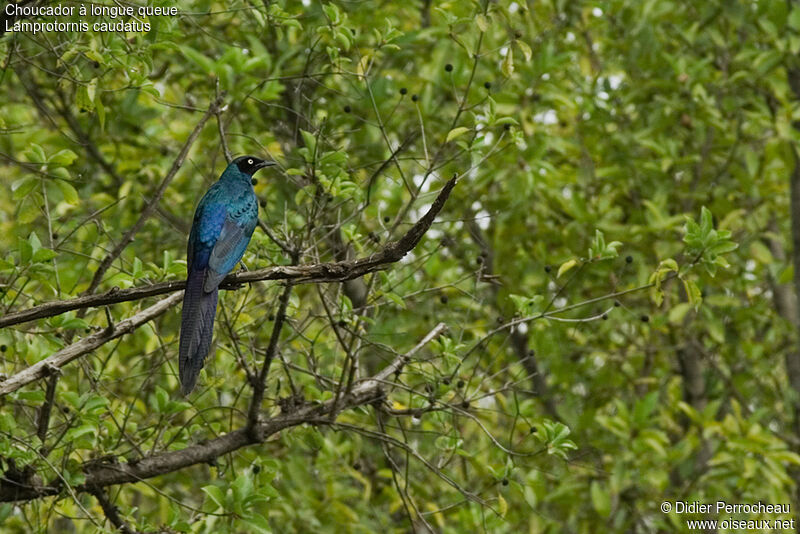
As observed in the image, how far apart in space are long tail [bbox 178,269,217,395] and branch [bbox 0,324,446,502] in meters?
0.72

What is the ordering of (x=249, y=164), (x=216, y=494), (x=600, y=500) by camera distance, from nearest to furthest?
(x=216, y=494)
(x=249, y=164)
(x=600, y=500)

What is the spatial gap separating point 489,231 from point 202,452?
463 cm

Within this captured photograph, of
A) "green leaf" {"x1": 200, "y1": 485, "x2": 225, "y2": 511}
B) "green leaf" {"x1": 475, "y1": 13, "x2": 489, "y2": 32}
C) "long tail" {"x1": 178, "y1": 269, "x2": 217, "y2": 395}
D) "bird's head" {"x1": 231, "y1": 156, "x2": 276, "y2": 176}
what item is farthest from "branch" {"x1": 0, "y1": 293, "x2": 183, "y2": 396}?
"green leaf" {"x1": 475, "y1": 13, "x2": 489, "y2": 32}

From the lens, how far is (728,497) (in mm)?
8289

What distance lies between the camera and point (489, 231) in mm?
9039

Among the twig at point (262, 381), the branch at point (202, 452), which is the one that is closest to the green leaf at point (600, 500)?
the branch at point (202, 452)

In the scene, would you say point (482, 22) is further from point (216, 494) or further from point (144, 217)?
point (216, 494)

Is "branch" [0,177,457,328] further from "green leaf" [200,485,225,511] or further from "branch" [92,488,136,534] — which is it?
"branch" [92,488,136,534]

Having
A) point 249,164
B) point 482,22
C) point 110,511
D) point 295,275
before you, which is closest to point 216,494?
point 110,511

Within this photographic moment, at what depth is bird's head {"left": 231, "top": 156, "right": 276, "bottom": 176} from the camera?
17.9ft

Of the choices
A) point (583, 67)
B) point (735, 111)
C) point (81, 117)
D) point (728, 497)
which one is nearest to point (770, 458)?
point (728, 497)

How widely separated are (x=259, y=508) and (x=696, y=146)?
509cm

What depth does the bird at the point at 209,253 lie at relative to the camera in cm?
418

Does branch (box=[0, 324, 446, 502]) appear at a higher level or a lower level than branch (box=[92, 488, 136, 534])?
higher
